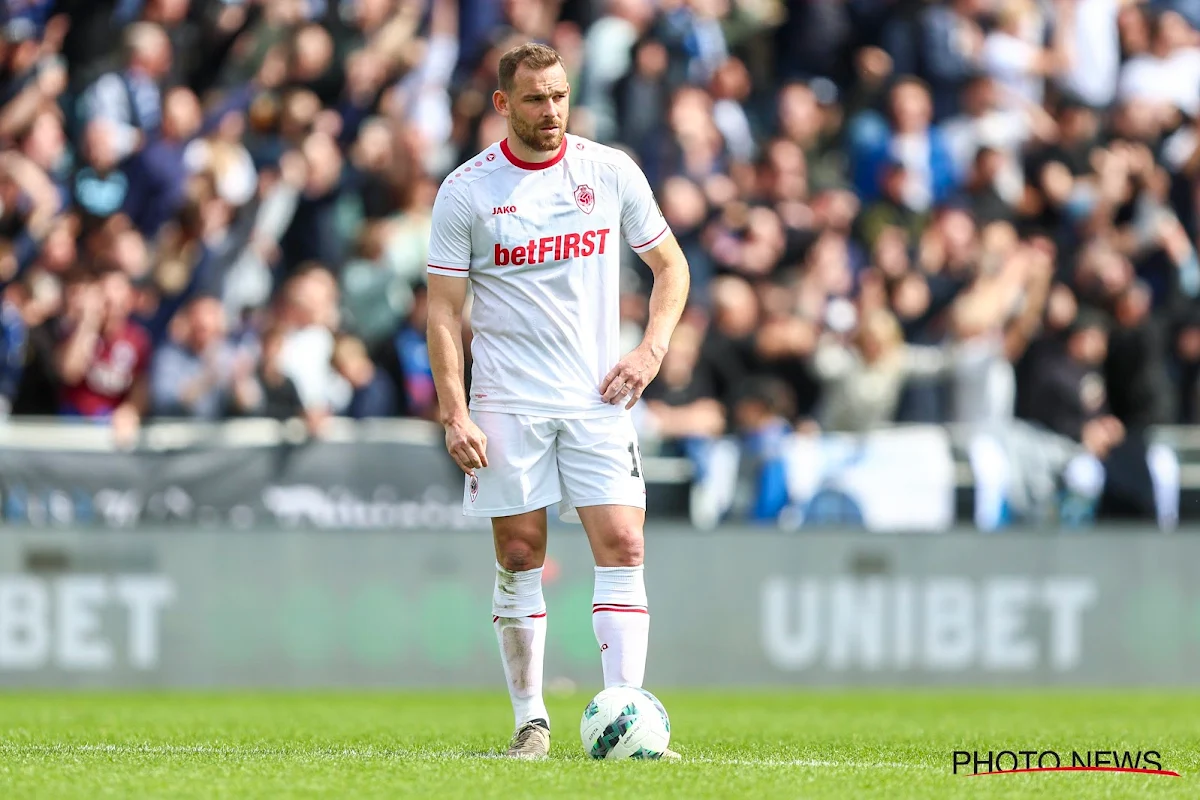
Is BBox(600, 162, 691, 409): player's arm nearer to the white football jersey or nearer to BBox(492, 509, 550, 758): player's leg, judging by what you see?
the white football jersey

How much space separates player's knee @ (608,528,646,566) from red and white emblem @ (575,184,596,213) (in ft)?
3.76

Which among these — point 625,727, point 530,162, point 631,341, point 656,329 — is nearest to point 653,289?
point 656,329

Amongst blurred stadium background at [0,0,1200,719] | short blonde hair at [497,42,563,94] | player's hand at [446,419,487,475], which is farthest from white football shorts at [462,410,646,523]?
blurred stadium background at [0,0,1200,719]

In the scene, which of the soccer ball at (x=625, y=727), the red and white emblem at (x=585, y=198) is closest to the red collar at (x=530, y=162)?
the red and white emblem at (x=585, y=198)

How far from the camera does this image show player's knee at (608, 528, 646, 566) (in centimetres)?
679

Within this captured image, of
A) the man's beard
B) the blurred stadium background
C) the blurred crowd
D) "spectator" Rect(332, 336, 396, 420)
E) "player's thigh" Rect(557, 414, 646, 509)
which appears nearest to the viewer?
the man's beard

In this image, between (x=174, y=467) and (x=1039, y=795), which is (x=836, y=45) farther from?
(x=1039, y=795)

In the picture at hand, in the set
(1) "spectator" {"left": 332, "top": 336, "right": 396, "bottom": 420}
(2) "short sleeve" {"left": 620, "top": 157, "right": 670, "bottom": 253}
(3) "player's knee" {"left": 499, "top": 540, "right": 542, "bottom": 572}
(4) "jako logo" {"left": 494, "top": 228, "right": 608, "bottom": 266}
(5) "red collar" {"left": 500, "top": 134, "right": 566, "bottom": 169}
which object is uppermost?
(5) "red collar" {"left": 500, "top": 134, "right": 566, "bottom": 169}

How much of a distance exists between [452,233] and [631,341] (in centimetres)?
726

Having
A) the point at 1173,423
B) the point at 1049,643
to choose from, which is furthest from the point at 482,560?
the point at 1173,423

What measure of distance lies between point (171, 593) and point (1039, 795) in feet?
27.1

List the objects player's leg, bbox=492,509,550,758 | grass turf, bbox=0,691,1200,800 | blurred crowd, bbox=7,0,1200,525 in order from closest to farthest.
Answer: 1. grass turf, bbox=0,691,1200,800
2. player's leg, bbox=492,509,550,758
3. blurred crowd, bbox=7,0,1200,525

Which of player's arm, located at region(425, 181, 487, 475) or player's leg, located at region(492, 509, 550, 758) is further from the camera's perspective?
player's leg, located at region(492, 509, 550, 758)

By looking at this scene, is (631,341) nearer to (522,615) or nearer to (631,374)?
(522,615)
